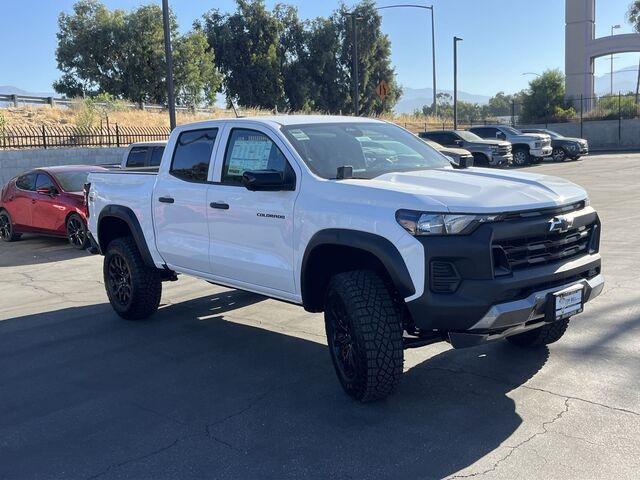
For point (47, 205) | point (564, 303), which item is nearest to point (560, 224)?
point (564, 303)

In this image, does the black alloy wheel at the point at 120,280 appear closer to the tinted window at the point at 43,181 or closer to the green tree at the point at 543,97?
the tinted window at the point at 43,181

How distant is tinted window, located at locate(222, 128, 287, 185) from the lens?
209 inches

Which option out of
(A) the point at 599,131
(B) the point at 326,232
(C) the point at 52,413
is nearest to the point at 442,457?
(B) the point at 326,232

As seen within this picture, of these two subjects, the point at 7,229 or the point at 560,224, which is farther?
the point at 7,229

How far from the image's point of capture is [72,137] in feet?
67.7

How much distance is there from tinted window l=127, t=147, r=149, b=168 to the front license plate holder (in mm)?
11223

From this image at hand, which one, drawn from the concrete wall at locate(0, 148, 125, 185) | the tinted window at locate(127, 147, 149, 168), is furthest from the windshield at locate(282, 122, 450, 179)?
the concrete wall at locate(0, 148, 125, 185)

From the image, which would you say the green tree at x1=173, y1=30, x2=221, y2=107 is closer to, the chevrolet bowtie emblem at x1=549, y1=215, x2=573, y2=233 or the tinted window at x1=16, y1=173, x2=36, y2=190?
the tinted window at x1=16, y1=173, x2=36, y2=190

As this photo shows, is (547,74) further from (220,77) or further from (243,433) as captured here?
(243,433)

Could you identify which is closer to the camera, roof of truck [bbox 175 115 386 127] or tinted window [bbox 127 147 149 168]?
roof of truck [bbox 175 115 386 127]

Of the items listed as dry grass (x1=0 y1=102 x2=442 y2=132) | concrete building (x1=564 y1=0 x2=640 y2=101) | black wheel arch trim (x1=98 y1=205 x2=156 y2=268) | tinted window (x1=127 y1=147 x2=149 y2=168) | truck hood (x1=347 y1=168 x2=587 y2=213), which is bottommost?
black wheel arch trim (x1=98 y1=205 x2=156 y2=268)

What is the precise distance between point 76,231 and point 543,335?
9.09 meters

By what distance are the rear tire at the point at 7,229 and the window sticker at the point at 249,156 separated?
9.35 metres

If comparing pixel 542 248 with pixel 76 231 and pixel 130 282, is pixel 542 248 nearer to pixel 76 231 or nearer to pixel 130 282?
pixel 130 282
